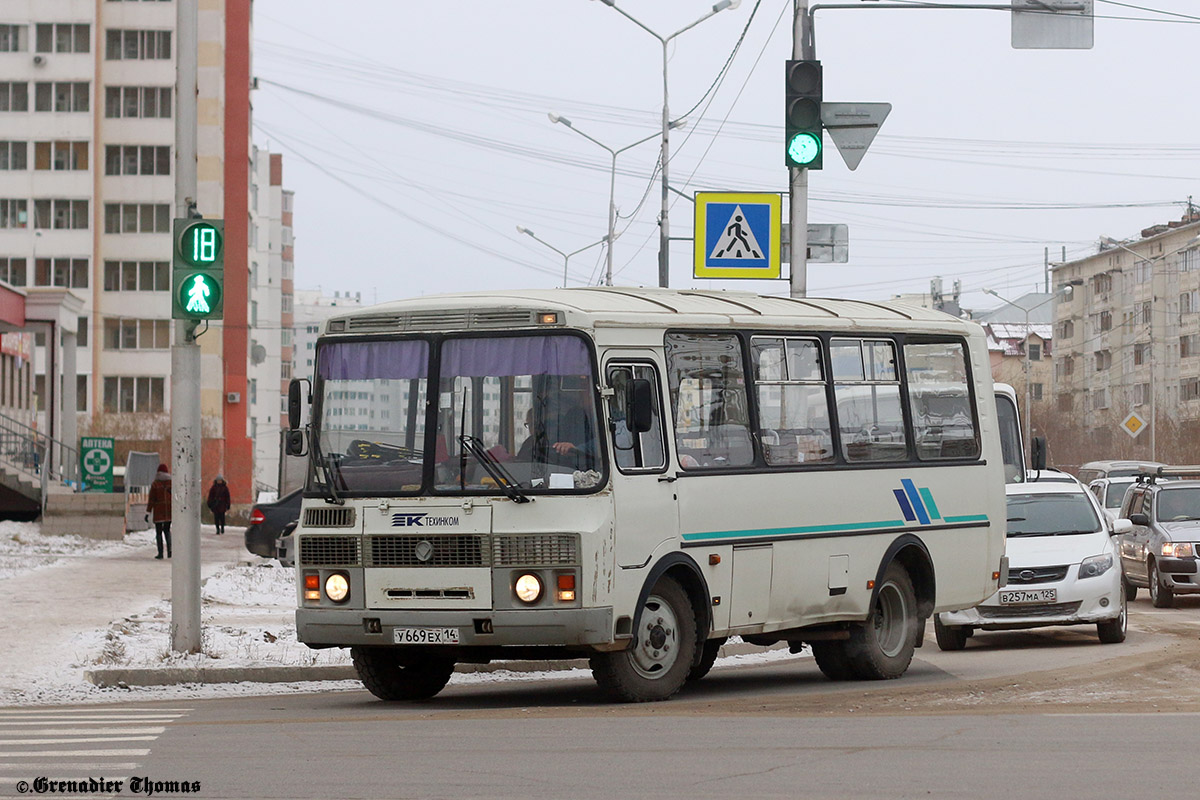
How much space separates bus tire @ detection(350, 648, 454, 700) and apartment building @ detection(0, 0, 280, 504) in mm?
67885

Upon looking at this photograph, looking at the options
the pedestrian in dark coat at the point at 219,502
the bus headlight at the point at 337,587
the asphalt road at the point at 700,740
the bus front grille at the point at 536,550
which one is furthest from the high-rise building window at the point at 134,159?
the bus front grille at the point at 536,550

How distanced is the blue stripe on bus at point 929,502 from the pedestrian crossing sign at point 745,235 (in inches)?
236

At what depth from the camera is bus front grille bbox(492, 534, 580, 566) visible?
1262 centimetres

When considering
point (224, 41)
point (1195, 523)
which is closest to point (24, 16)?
point (224, 41)

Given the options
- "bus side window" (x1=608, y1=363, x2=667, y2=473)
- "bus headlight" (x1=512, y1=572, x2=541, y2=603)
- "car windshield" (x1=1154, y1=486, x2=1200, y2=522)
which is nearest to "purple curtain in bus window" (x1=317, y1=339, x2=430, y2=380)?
"bus side window" (x1=608, y1=363, x2=667, y2=473)

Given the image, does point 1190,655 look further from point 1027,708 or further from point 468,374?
point 468,374

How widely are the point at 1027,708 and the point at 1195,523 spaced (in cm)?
1503

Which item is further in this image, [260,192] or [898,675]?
[260,192]

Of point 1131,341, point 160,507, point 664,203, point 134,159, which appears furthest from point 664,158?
point 1131,341

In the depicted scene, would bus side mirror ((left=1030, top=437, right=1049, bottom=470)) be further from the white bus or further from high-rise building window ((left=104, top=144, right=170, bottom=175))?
high-rise building window ((left=104, top=144, right=170, bottom=175))

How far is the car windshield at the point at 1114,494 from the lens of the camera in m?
37.0

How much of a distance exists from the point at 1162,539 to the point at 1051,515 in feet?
20.7

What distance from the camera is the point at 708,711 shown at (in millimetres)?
12664

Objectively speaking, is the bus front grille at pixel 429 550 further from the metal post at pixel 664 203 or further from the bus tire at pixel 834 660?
the metal post at pixel 664 203
